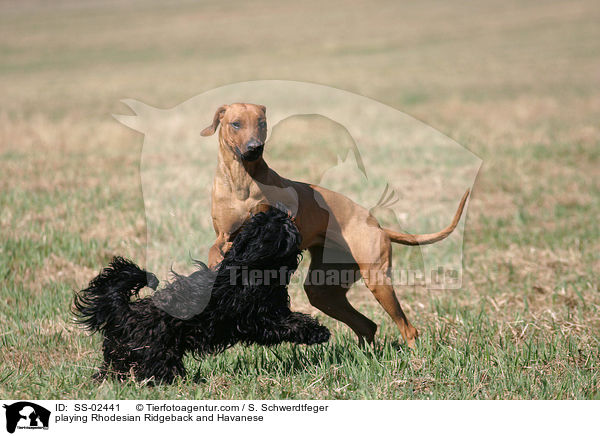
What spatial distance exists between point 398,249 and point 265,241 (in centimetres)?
417

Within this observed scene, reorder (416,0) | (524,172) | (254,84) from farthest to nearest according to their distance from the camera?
1. (416,0)
2. (524,172)
3. (254,84)

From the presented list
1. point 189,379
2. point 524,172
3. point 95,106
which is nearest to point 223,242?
point 189,379

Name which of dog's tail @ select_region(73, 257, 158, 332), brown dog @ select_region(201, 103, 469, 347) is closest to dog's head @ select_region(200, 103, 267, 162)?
brown dog @ select_region(201, 103, 469, 347)

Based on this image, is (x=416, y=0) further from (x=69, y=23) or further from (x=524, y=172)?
(x=524, y=172)

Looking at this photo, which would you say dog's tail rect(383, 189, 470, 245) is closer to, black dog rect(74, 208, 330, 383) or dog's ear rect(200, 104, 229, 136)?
black dog rect(74, 208, 330, 383)

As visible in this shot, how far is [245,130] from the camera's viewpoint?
404 cm

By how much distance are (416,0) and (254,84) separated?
212 ft

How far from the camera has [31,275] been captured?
269 inches

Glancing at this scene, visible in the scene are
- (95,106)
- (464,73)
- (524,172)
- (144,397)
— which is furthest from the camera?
(464,73)

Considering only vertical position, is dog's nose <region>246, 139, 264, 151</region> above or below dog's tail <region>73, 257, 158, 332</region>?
above

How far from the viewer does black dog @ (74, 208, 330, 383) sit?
4207 mm

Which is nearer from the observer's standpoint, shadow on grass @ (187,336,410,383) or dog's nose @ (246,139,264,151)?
dog's nose @ (246,139,264,151)

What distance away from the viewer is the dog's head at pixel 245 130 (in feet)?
13.0

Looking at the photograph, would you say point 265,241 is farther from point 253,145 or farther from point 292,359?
point 292,359
